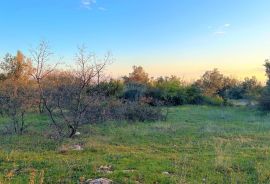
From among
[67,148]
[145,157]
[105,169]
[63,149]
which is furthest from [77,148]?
[105,169]

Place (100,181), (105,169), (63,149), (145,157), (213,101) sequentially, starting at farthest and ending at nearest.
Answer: (213,101) < (63,149) < (145,157) < (105,169) < (100,181)

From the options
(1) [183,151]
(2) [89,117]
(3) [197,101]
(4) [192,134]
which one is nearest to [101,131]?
(2) [89,117]

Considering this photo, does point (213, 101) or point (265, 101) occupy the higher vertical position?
point (265, 101)

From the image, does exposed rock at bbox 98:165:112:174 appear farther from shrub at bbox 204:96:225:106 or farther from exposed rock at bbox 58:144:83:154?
shrub at bbox 204:96:225:106

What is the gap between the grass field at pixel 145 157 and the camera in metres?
6.99

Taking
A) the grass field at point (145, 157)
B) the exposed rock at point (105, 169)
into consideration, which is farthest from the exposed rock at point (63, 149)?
the exposed rock at point (105, 169)

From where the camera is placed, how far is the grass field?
275 inches

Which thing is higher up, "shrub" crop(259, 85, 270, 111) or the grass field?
"shrub" crop(259, 85, 270, 111)

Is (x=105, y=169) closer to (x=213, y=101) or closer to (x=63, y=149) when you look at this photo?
(x=63, y=149)

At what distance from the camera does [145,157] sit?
29.1 ft

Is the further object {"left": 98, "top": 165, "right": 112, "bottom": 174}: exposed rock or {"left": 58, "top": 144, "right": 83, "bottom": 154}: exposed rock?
{"left": 58, "top": 144, "right": 83, "bottom": 154}: exposed rock

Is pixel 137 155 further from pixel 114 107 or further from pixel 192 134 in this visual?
pixel 114 107

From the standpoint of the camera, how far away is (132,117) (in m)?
18.5

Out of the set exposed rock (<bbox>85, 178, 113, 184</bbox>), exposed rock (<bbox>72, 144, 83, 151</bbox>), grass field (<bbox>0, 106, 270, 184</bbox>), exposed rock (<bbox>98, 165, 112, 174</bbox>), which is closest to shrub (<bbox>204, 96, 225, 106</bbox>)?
grass field (<bbox>0, 106, 270, 184</bbox>)
